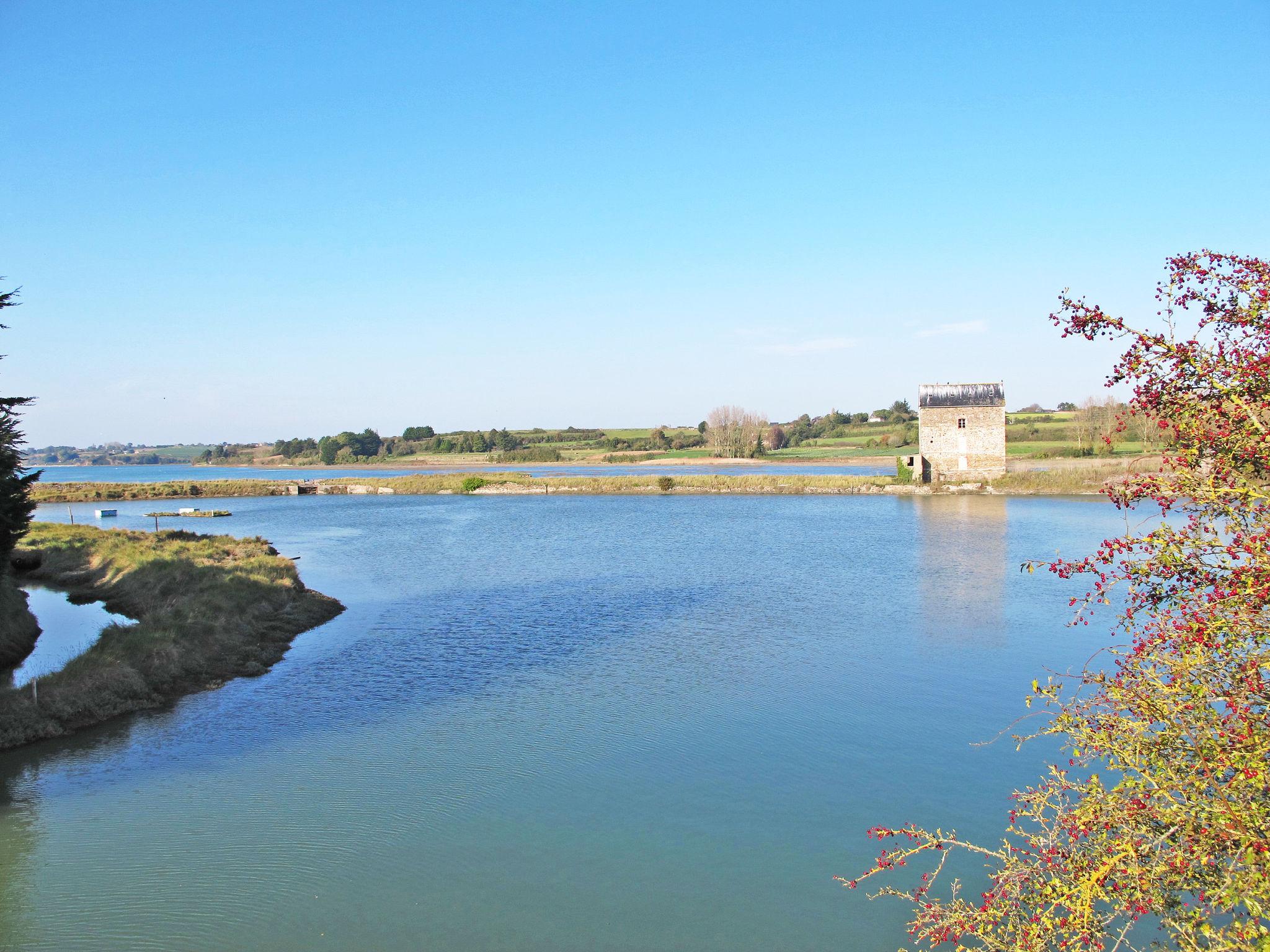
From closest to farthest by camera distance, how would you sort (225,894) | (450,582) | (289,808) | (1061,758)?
1. (225,894)
2. (289,808)
3. (1061,758)
4. (450,582)

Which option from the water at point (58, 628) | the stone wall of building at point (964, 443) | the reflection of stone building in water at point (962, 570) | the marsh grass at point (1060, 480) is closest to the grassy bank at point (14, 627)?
the water at point (58, 628)

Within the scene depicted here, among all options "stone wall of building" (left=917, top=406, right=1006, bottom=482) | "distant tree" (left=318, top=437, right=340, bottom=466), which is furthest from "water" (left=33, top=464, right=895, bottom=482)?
"stone wall of building" (left=917, top=406, right=1006, bottom=482)

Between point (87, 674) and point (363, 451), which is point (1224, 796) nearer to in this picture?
point (87, 674)

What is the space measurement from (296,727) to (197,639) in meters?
4.42

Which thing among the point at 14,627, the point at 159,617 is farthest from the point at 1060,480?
the point at 14,627

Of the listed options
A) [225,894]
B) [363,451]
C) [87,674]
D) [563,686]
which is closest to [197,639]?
[87,674]

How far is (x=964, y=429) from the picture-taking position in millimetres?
45938

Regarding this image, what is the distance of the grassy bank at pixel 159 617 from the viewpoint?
11875mm

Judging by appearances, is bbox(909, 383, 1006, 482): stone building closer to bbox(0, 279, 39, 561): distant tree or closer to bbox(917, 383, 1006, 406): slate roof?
bbox(917, 383, 1006, 406): slate roof

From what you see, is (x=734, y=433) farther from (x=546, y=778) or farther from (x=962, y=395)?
(x=546, y=778)

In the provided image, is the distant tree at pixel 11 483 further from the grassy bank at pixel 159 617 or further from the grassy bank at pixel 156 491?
the grassy bank at pixel 156 491

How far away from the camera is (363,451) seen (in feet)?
389

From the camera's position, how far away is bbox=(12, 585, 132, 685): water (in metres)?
14.4

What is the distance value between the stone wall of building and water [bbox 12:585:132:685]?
37816mm
